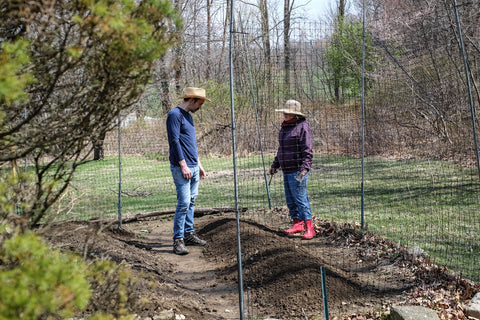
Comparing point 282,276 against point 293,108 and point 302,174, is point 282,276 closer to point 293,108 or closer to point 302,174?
point 302,174

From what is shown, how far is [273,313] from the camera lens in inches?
157

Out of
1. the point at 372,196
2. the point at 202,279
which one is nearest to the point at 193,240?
the point at 202,279

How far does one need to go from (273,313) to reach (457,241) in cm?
296

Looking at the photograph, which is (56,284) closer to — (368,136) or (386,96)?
(386,96)

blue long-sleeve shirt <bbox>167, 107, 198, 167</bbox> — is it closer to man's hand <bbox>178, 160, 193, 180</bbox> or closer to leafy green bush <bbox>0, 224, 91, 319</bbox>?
man's hand <bbox>178, 160, 193, 180</bbox>

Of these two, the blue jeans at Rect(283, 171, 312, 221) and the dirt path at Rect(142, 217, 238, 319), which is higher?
the blue jeans at Rect(283, 171, 312, 221)

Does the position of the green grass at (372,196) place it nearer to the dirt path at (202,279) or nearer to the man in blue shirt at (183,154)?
the man in blue shirt at (183,154)

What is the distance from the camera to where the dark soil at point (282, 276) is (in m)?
3.91

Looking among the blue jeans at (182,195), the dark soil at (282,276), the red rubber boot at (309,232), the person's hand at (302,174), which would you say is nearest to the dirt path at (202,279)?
the dark soil at (282,276)

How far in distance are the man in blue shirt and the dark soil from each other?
56 centimetres

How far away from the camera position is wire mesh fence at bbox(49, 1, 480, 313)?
241 inches

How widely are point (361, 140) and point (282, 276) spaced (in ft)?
12.7

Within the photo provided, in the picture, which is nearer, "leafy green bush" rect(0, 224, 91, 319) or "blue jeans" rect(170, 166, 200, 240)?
"leafy green bush" rect(0, 224, 91, 319)

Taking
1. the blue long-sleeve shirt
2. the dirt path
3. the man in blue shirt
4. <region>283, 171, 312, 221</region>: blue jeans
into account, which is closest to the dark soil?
the dirt path
